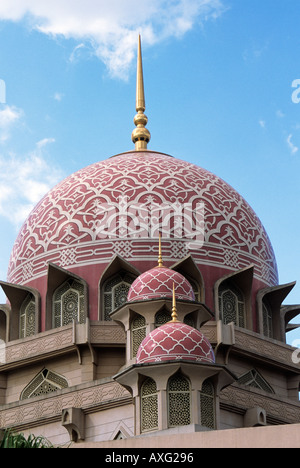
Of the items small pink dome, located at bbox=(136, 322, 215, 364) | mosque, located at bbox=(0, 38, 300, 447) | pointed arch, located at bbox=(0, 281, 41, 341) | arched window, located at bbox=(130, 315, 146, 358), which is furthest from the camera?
pointed arch, located at bbox=(0, 281, 41, 341)

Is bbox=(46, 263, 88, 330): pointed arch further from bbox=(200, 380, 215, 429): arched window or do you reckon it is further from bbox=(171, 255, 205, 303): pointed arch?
bbox=(200, 380, 215, 429): arched window

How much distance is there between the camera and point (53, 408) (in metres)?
21.1

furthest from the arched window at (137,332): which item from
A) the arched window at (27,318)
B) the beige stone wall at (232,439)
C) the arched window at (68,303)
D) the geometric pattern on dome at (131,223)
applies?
the arched window at (27,318)

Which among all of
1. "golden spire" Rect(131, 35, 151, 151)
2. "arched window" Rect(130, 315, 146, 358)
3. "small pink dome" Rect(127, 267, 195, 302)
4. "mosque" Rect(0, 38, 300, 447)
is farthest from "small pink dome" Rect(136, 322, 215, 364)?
"golden spire" Rect(131, 35, 151, 151)

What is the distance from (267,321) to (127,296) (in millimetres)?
4268

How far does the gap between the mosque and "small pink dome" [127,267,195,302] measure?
0.03 m

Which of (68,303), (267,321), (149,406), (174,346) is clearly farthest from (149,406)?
(267,321)

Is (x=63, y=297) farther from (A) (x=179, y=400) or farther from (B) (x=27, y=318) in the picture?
(A) (x=179, y=400)

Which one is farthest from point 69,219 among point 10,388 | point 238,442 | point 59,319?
point 238,442

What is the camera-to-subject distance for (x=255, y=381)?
23.1 m

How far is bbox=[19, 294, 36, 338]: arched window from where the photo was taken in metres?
24.1

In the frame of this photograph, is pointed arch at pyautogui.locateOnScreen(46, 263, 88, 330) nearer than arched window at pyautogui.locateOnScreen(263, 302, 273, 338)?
Yes

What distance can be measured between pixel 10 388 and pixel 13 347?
3.07 feet

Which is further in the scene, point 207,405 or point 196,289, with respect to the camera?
point 196,289
